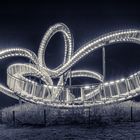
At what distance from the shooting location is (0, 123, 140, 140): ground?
3706 centimetres

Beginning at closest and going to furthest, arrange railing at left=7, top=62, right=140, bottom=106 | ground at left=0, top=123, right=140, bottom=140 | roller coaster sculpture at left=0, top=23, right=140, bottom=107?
1. ground at left=0, top=123, right=140, bottom=140
2. railing at left=7, top=62, right=140, bottom=106
3. roller coaster sculpture at left=0, top=23, right=140, bottom=107

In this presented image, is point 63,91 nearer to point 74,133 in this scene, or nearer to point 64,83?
point 64,83

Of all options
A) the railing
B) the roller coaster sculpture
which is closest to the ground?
the railing

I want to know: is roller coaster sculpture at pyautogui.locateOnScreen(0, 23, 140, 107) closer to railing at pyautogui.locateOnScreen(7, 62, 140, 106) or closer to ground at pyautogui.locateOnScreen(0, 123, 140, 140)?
railing at pyautogui.locateOnScreen(7, 62, 140, 106)

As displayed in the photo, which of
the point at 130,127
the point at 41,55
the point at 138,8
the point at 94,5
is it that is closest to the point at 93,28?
the point at 94,5

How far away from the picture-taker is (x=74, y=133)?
3847cm

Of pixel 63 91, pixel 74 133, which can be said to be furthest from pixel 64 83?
pixel 74 133

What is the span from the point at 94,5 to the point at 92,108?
28.4m

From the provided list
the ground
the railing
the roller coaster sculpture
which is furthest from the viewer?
the roller coaster sculpture

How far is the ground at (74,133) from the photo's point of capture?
3706cm

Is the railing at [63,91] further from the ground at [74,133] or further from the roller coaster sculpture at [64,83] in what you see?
the ground at [74,133]

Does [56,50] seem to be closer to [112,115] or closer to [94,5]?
[94,5]

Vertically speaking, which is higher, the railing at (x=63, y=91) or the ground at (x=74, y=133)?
the railing at (x=63, y=91)

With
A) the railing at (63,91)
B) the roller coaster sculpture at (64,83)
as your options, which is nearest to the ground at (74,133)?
the railing at (63,91)
